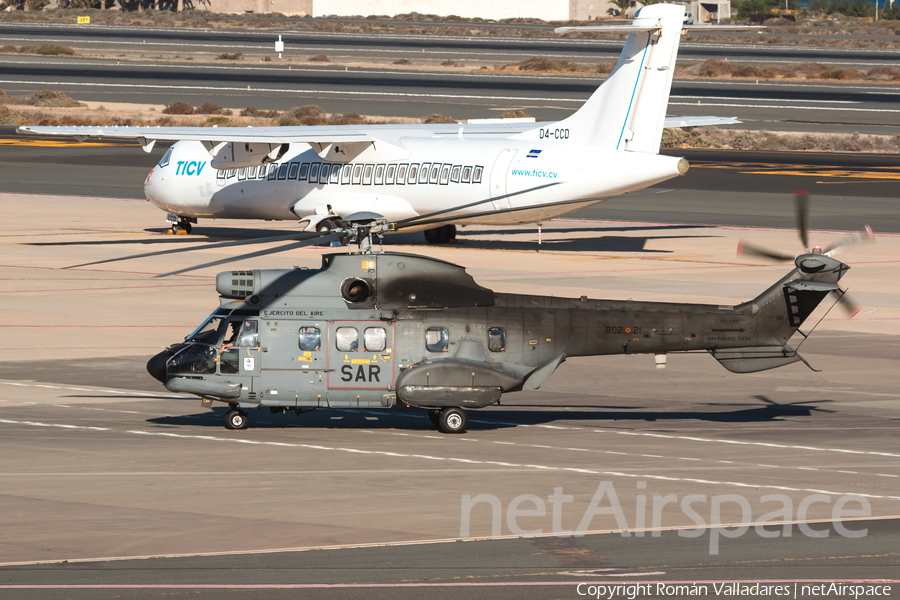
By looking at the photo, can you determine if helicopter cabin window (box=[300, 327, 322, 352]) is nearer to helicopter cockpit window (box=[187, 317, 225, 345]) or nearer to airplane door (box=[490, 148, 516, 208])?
helicopter cockpit window (box=[187, 317, 225, 345])

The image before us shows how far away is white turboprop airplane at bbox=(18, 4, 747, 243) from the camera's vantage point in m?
44.8

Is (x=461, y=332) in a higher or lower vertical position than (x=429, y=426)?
higher

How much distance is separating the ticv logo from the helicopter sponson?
2758 centimetres

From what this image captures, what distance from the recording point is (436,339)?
24.6 metres

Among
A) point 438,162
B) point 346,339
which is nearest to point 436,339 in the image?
point 346,339

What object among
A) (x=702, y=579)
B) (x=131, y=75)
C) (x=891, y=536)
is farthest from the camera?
(x=131, y=75)

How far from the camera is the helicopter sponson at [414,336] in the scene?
24344 millimetres

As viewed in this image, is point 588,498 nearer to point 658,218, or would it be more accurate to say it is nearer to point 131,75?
point 658,218

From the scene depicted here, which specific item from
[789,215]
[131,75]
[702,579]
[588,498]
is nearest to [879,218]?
[789,215]

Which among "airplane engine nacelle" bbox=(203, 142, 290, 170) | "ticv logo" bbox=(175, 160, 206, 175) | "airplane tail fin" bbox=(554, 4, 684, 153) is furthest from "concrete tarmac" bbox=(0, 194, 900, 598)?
"ticv logo" bbox=(175, 160, 206, 175)

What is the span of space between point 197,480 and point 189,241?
33454mm

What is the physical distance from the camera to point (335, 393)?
2434 centimetres

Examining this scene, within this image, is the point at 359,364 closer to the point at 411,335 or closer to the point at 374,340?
the point at 374,340

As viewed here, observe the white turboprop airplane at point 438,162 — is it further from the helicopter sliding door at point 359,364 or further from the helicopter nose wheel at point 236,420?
the helicopter nose wheel at point 236,420
